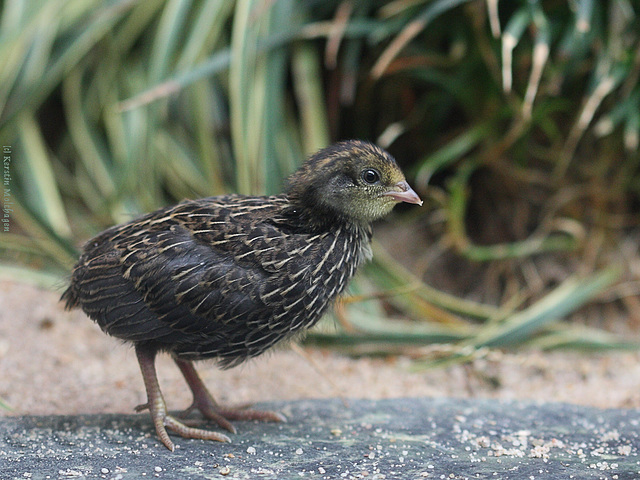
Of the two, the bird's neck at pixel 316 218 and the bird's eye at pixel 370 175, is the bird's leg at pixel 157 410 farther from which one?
the bird's eye at pixel 370 175

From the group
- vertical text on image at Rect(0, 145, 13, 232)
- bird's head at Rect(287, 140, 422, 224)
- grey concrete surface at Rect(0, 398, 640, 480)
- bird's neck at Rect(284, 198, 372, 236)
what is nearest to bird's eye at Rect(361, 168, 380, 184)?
bird's head at Rect(287, 140, 422, 224)

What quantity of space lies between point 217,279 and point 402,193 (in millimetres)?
767

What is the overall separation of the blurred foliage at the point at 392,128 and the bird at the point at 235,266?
48.0 inches

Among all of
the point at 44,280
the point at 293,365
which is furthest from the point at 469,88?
Result: the point at 44,280

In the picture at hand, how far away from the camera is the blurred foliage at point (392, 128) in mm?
4383

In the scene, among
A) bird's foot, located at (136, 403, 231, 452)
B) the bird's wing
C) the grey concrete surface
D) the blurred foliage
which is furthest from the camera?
the blurred foliage

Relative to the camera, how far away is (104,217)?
4754 mm

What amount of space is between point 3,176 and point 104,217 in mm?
Answer: 777

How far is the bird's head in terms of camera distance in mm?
2896

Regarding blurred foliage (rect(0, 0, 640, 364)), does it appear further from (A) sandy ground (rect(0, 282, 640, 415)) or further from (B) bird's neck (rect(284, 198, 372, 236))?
(B) bird's neck (rect(284, 198, 372, 236))

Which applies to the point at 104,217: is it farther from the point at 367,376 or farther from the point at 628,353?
the point at 628,353

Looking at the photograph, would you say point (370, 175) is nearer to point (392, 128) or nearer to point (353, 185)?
point (353, 185)

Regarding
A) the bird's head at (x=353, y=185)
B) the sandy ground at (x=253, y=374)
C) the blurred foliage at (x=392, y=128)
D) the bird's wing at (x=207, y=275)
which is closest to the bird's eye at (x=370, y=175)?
the bird's head at (x=353, y=185)

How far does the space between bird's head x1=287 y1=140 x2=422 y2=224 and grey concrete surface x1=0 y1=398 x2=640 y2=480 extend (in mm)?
862
